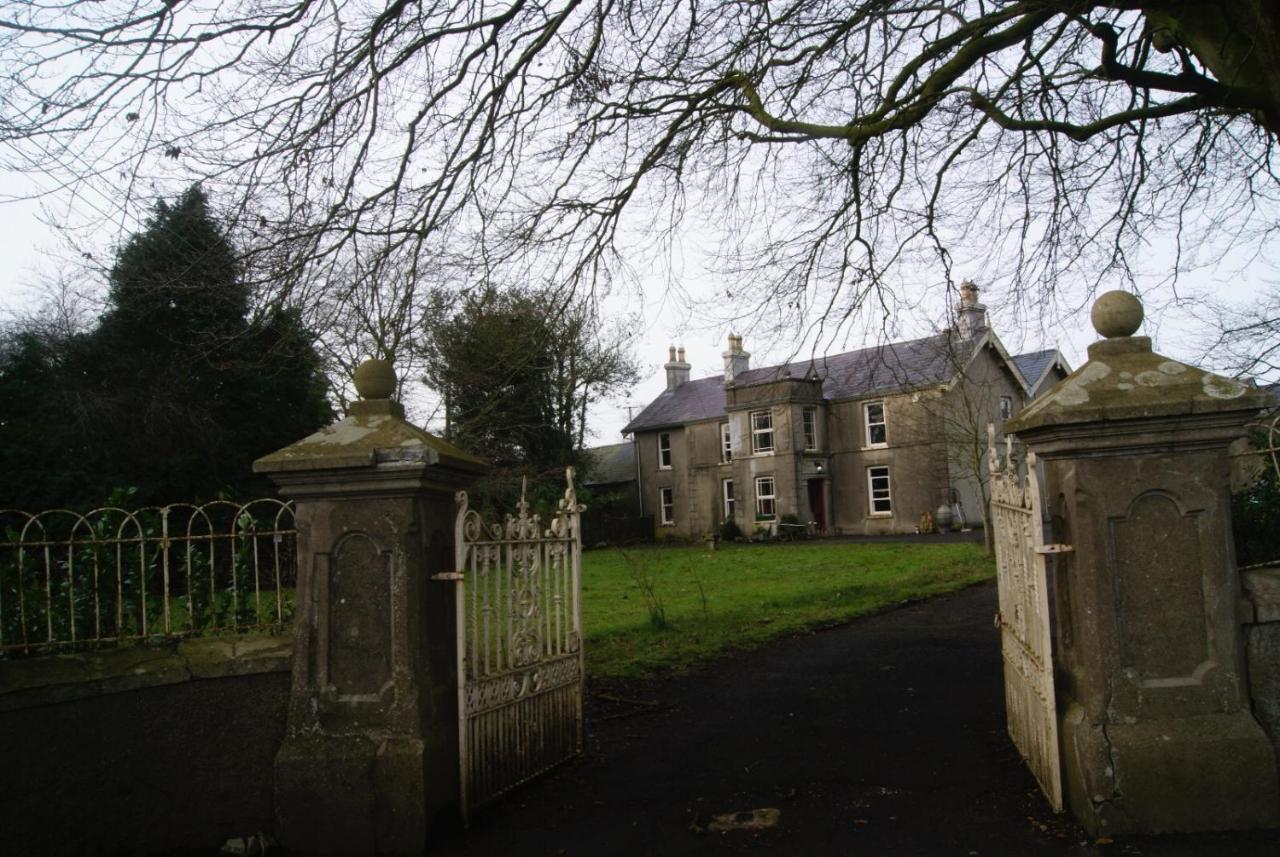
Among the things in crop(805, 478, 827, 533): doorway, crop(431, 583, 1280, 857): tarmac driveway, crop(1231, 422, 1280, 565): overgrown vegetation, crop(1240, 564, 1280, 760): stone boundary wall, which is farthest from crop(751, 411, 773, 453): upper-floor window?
crop(1240, 564, 1280, 760): stone boundary wall

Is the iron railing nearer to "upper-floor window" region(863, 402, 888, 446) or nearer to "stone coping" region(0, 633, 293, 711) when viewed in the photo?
"stone coping" region(0, 633, 293, 711)

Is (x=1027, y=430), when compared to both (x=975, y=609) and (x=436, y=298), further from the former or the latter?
(x=975, y=609)

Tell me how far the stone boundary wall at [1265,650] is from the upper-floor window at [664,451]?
124ft

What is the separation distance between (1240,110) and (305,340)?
8.13 m

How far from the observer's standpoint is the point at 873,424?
3578 centimetres

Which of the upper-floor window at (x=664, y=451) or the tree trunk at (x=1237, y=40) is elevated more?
the tree trunk at (x=1237, y=40)

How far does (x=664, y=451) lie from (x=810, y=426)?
811 centimetres

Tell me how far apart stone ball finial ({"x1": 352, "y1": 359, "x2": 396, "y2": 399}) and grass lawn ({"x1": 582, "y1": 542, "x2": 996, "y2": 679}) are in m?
4.74

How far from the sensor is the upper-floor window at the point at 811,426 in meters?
36.5

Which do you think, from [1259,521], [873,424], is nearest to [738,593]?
[1259,521]

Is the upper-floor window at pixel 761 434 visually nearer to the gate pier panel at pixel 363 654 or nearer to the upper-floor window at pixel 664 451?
the upper-floor window at pixel 664 451

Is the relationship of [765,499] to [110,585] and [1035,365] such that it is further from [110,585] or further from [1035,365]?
[110,585]

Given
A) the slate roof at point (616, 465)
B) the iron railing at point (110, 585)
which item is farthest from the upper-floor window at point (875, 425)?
the iron railing at point (110, 585)

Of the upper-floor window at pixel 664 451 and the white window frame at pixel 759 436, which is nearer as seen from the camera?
the white window frame at pixel 759 436
